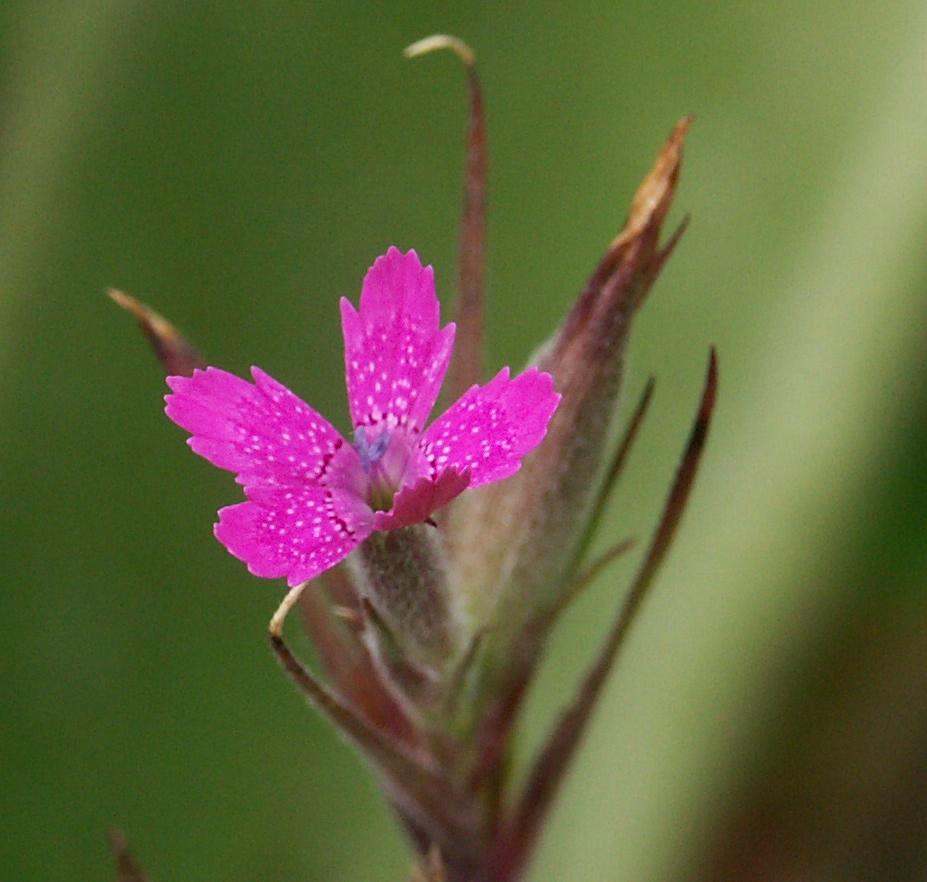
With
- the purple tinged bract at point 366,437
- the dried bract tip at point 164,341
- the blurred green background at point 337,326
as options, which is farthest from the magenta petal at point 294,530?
the blurred green background at point 337,326

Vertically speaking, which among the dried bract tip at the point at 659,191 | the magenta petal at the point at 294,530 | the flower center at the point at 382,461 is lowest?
the magenta petal at the point at 294,530

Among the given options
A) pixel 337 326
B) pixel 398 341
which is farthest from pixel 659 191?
pixel 337 326

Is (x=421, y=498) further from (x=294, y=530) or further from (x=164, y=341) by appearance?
(x=164, y=341)

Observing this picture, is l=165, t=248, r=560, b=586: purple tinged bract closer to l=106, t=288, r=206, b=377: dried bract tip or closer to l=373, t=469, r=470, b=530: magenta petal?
l=373, t=469, r=470, b=530: magenta petal

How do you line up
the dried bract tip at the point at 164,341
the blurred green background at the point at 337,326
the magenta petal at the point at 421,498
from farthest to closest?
the blurred green background at the point at 337,326 < the dried bract tip at the point at 164,341 < the magenta petal at the point at 421,498

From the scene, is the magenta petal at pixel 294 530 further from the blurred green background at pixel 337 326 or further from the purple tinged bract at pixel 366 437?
the blurred green background at pixel 337 326

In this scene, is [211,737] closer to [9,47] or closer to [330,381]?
[330,381]
